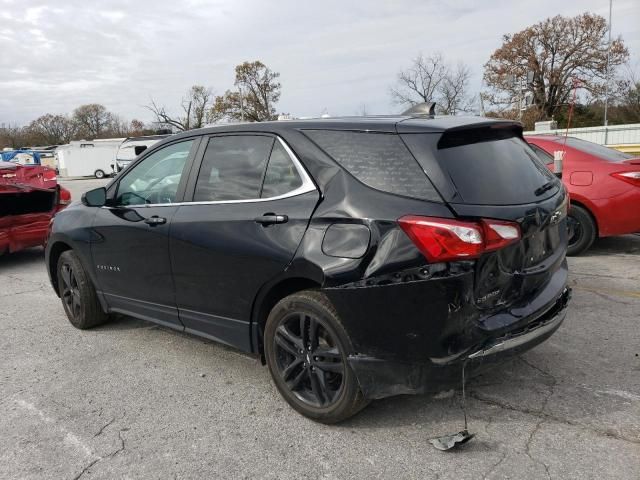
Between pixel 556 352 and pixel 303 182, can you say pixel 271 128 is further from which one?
pixel 556 352

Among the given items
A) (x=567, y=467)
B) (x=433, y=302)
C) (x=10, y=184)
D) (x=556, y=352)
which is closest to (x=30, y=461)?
(x=433, y=302)

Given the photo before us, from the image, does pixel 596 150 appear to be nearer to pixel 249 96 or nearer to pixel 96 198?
pixel 96 198

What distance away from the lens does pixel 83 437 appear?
9.90 ft

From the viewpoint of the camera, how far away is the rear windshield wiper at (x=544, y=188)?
120 inches

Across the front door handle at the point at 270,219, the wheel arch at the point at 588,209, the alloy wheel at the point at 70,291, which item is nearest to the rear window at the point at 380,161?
the front door handle at the point at 270,219

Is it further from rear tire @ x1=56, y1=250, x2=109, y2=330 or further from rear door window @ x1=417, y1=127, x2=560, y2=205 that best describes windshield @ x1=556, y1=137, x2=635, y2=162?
rear tire @ x1=56, y1=250, x2=109, y2=330

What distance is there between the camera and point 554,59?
45.2m

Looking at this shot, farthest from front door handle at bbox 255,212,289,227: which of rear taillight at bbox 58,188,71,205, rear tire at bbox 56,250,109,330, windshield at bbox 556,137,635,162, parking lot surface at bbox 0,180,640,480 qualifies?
rear taillight at bbox 58,188,71,205

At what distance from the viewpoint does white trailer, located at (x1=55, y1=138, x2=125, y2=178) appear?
141 ft

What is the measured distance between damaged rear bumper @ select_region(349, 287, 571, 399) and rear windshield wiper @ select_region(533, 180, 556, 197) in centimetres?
72

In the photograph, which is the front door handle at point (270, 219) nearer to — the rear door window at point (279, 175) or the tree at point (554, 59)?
the rear door window at point (279, 175)

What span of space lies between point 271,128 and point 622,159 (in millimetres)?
5123

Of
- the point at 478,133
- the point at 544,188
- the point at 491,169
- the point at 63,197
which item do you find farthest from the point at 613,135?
the point at 491,169

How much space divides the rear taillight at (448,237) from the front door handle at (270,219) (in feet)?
2.45
